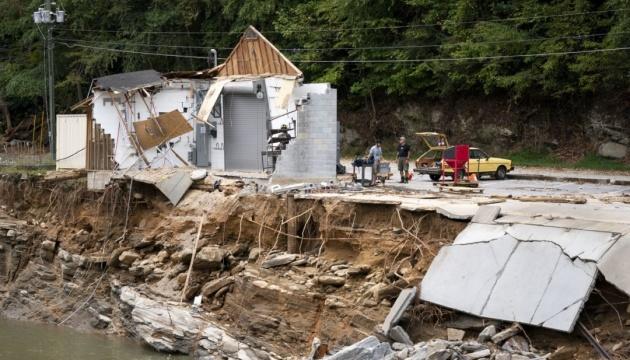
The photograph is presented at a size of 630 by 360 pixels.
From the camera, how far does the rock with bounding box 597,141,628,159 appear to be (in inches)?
1399

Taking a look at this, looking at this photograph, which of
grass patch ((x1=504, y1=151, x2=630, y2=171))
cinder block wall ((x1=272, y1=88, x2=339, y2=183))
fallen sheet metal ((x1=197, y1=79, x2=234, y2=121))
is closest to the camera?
cinder block wall ((x1=272, y1=88, x2=339, y2=183))

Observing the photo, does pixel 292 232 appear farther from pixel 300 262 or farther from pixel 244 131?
pixel 244 131

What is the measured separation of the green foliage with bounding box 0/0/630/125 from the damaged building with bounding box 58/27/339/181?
11484 mm

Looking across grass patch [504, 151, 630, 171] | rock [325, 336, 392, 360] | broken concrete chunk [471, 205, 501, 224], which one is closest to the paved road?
grass patch [504, 151, 630, 171]

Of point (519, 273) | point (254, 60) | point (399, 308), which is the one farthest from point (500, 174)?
point (519, 273)

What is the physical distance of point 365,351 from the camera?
1530 cm

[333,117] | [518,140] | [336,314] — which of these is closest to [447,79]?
[518,140]

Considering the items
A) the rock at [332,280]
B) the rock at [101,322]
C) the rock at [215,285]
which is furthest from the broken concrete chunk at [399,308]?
the rock at [101,322]

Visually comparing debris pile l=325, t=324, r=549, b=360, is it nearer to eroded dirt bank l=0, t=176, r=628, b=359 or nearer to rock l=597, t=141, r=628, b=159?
eroded dirt bank l=0, t=176, r=628, b=359

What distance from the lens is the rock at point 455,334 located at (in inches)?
619

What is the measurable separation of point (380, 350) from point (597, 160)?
2280 centimetres

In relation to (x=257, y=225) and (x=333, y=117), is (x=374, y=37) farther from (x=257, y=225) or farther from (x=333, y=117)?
(x=257, y=225)

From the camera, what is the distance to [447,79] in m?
40.8

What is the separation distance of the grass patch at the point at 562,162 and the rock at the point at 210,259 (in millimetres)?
17959
